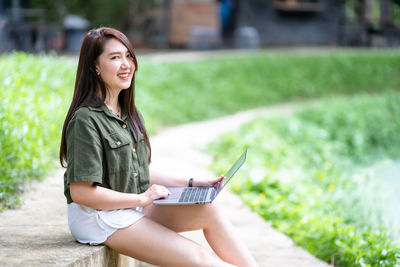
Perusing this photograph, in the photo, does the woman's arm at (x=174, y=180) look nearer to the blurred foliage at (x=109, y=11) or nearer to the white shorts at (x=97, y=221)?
the white shorts at (x=97, y=221)

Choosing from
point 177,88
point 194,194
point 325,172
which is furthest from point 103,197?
point 177,88

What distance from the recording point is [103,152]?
6.98 feet

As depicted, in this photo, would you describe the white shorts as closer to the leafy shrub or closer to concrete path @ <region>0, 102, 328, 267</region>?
concrete path @ <region>0, 102, 328, 267</region>

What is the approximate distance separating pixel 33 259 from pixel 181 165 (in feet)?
9.78

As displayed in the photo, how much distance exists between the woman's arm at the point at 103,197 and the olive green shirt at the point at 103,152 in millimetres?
35

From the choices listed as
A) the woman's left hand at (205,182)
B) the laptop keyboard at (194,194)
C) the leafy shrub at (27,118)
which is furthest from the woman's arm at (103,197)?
the leafy shrub at (27,118)

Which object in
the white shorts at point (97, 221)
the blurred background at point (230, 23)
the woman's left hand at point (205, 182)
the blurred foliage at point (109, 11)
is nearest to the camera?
the white shorts at point (97, 221)

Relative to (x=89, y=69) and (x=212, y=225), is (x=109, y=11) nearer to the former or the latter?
(x=89, y=69)

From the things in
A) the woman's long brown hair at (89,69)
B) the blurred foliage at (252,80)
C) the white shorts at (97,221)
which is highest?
the woman's long brown hair at (89,69)

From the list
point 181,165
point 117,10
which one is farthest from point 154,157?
point 117,10

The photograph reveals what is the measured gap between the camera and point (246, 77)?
10422 mm

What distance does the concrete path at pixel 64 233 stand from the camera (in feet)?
6.84

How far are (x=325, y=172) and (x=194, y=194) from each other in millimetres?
3692

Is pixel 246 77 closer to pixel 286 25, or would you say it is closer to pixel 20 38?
pixel 20 38
